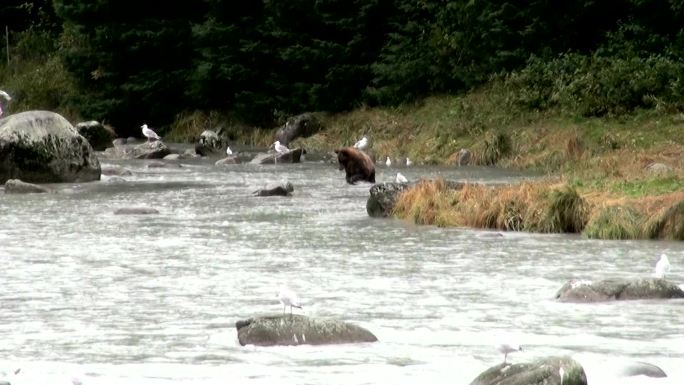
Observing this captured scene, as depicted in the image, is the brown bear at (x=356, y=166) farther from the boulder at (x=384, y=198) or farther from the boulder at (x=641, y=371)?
the boulder at (x=641, y=371)

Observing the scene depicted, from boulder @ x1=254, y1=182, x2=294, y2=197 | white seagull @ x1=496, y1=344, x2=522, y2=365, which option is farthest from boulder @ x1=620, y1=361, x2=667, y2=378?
boulder @ x1=254, y1=182, x2=294, y2=197

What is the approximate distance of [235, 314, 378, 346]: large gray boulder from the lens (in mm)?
13312

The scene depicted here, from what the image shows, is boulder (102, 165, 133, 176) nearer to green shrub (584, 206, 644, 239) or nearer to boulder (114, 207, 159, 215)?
boulder (114, 207, 159, 215)

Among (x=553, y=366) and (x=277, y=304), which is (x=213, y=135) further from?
(x=553, y=366)

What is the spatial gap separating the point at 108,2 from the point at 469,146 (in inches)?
707

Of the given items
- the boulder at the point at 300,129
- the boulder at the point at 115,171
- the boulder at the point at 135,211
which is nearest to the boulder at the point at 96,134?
the boulder at the point at 300,129

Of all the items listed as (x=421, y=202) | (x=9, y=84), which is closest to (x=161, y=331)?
(x=421, y=202)

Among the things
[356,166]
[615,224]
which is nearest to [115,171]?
→ [356,166]

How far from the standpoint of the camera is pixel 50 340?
44.7 feet

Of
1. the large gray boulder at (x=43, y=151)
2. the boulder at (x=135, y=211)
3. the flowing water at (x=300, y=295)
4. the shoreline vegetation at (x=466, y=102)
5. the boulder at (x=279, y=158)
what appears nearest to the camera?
the flowing water at (x=300, y=295)

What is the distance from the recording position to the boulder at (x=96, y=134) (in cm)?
4684

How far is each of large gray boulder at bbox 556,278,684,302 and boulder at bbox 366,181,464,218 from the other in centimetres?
880

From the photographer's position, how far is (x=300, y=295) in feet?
52.9

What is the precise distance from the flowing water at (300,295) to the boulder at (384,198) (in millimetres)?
446
